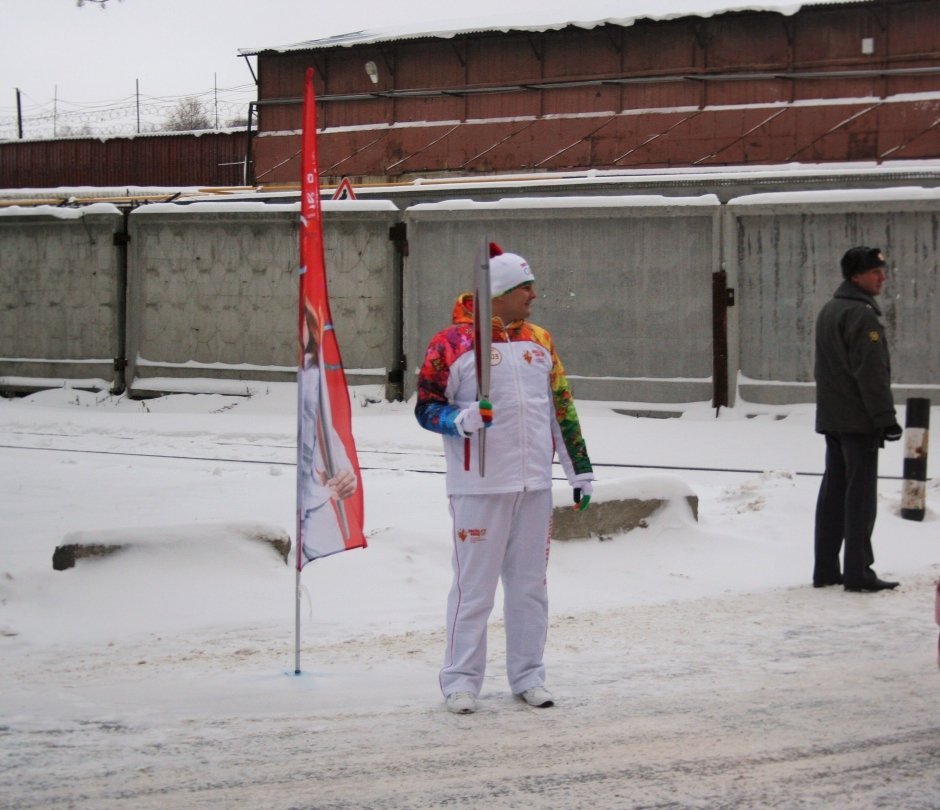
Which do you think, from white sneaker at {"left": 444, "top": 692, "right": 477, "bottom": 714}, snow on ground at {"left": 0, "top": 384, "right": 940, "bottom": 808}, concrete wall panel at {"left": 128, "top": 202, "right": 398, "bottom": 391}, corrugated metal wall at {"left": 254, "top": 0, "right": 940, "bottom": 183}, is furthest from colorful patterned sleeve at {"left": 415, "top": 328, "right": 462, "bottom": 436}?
corrugated metal wall at {"left": 254, "top": 0, "right": 940, "bottom": 183}

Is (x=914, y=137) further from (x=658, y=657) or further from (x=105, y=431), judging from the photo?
(x=658, y=657)

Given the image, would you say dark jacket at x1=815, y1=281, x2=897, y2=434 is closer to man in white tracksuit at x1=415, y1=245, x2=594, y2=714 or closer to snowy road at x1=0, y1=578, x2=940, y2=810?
snowy road at x1=0, y1=578, x2=940, y2=810

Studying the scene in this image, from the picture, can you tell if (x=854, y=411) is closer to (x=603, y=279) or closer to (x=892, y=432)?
(x=892, y=432)

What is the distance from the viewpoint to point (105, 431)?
13.8m

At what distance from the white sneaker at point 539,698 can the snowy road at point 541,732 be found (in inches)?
2.9

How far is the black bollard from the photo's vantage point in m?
8.94

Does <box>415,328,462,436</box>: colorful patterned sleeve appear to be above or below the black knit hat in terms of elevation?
below

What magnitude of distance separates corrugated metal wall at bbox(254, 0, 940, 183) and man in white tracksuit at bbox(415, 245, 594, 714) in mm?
27062

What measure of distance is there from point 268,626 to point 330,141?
103 ft

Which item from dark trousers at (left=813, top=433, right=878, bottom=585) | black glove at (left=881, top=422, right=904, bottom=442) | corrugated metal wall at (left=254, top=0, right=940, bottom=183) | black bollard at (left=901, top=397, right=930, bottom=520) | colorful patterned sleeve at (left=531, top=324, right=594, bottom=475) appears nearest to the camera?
colorful patterned sleeve at (left=531, top=324, right=594, bottom=475)

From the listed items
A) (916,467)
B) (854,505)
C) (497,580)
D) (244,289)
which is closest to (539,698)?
(497,580)

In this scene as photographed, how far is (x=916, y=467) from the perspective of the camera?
8930mm

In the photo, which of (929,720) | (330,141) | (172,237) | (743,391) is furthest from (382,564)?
(330,141)

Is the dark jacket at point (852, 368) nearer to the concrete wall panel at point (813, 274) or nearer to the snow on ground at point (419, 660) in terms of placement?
the snow on ground at point (419, 660)
